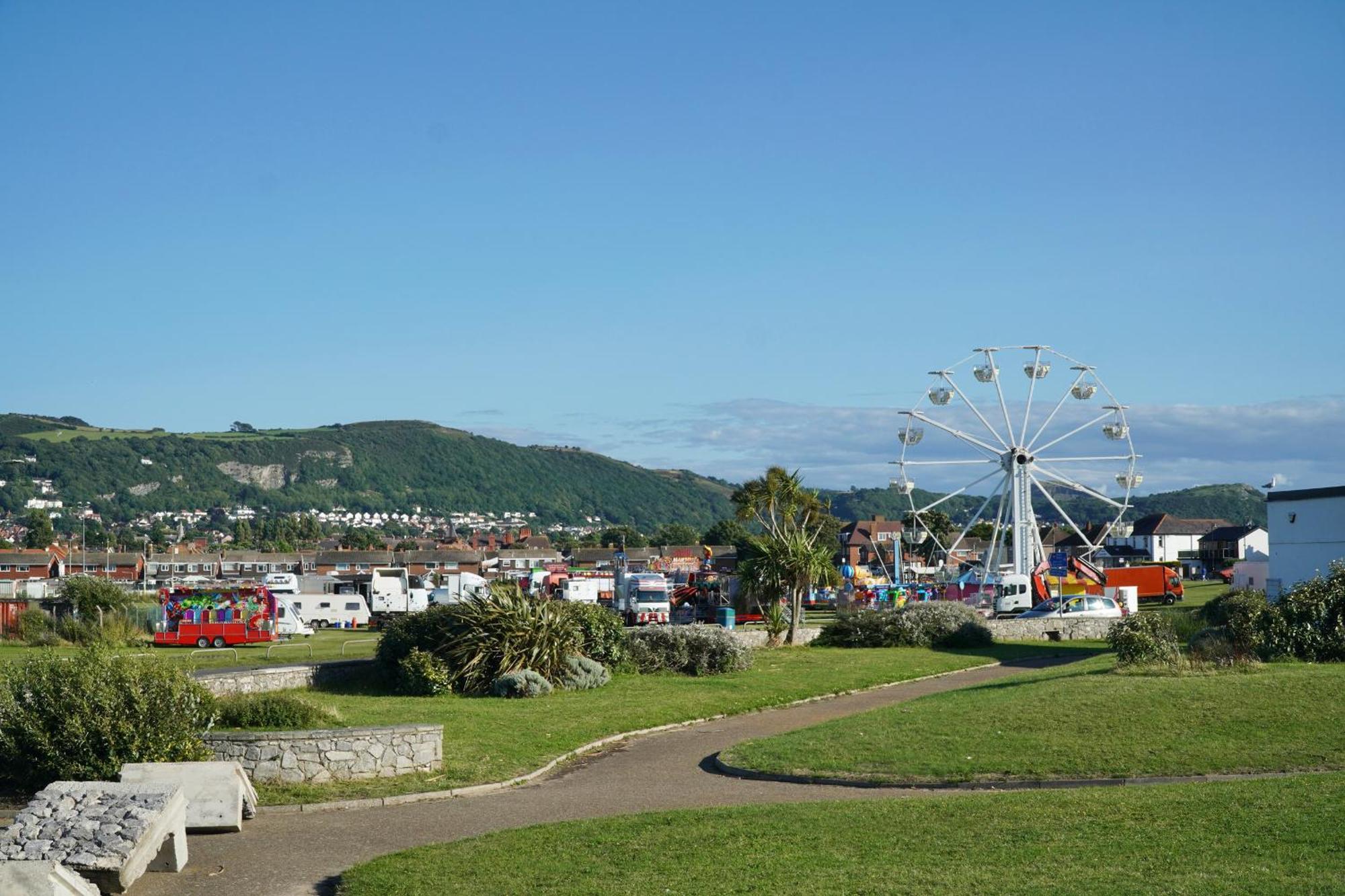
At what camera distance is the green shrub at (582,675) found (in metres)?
27.2

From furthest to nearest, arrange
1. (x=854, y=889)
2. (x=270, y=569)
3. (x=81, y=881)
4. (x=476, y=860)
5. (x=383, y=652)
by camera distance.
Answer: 1. (x=270, y=569)
2. (x=383, y=652)
3. (x=476, y=860)
4. (x=81, y=881)
5. (x=854, y=889)

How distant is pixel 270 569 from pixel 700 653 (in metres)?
97.1

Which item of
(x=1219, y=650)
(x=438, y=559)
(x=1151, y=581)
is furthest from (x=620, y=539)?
(x=1219, y=650)

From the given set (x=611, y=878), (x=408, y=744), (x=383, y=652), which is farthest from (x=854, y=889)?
(x=383, y=652)

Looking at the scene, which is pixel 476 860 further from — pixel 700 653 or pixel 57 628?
pixel 57 628

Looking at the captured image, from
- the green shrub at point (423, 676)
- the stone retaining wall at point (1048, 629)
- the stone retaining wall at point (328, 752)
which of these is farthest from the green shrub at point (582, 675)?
the stone retaining wall at point (1048, 629)

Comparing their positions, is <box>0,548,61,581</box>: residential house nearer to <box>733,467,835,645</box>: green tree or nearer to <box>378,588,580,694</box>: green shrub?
<box>733,467,835,645</box>: green tree

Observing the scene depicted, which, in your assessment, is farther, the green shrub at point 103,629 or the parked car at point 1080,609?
the parked car at point 1080,609

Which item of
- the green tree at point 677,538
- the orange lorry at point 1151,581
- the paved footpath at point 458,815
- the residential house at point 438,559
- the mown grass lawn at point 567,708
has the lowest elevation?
the paved footpath at point 458,815

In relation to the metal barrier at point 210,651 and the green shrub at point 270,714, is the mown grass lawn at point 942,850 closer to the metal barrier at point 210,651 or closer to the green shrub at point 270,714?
the green shrub at point 270,714

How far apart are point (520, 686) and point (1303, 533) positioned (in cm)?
3288

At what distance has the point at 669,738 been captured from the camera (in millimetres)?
21328

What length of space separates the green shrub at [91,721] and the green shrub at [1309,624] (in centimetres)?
1904

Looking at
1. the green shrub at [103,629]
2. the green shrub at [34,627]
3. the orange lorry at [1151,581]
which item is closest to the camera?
the green shrub at [103,629]
